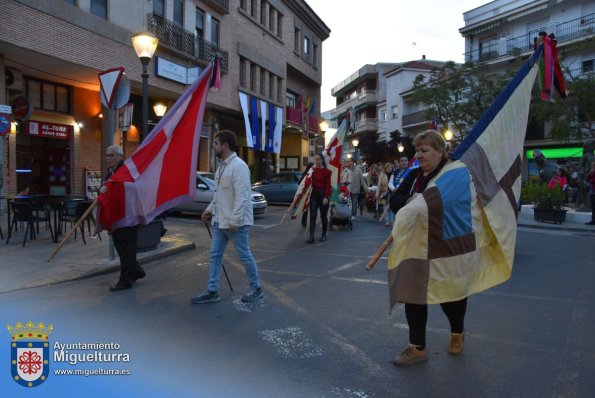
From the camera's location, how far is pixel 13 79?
1532 centimetres

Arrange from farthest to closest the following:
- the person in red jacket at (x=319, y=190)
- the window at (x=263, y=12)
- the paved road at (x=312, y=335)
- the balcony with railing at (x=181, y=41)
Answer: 1. the window at (x=263, y=12)
2. the balcony with railing at (x=181, y=41)
3. the person in red jacket at (x=319, y=190)
4. the paved road at (x=312, y=335)

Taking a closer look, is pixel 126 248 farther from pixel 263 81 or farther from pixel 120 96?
pixel 263 81

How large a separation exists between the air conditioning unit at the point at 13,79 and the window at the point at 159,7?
5.70m

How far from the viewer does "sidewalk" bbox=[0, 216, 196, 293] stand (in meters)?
6.49

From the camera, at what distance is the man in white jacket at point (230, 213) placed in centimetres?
518

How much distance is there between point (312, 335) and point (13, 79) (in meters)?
15.1

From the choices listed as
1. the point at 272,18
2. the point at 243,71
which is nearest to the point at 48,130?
the point at 243,71

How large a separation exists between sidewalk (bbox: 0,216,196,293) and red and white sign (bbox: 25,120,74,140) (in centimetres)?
720

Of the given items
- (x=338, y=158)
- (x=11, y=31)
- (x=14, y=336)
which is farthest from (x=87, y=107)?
(x=14, y=336)

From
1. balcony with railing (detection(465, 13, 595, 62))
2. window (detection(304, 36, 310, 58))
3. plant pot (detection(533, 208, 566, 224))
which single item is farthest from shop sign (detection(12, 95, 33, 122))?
balcony with railing (detection(465, 13, 595, 62))

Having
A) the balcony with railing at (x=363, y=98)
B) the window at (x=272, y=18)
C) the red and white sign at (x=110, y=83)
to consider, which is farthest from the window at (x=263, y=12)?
the balcony with railing at (x=363, y=98)

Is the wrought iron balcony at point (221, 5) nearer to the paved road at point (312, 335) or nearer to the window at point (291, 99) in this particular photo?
the window at point (291, 99)

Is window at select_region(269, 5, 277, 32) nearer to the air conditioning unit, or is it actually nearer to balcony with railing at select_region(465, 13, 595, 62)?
balcony with railing at select_region(465, 13, 595, 62)

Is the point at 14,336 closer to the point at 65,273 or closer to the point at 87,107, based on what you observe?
the point at 65,273
